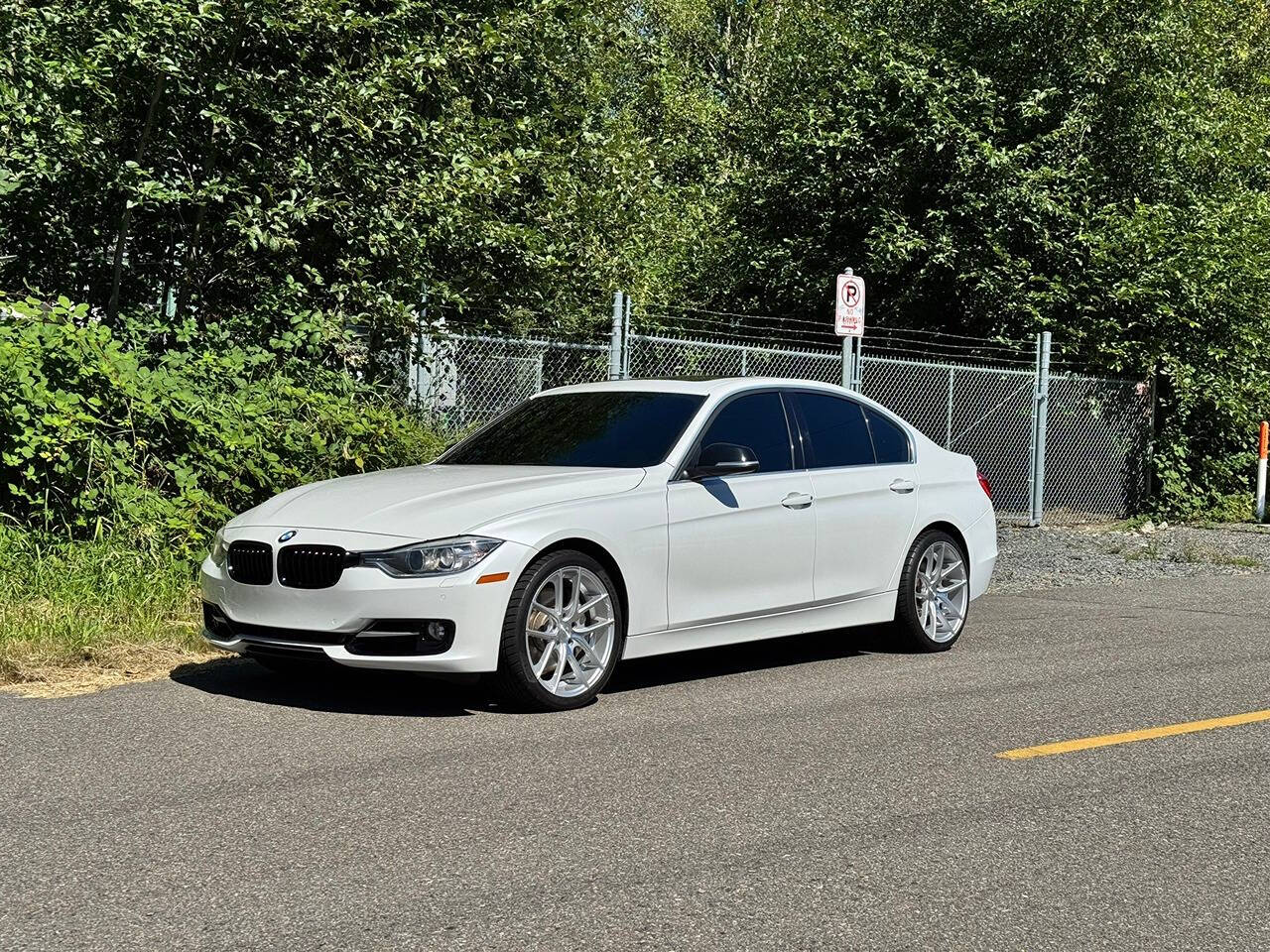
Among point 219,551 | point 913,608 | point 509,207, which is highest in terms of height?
point 509,207

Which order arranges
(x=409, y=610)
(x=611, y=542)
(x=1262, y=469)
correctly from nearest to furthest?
(x=409, y=610) < (x=611, y=542) < (x=1262, y=469)

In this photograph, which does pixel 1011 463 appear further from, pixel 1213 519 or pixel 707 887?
pixel 707 887

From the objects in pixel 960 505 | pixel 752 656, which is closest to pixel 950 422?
pixel 960 505

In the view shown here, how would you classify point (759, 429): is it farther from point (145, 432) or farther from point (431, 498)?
point (145, 432)

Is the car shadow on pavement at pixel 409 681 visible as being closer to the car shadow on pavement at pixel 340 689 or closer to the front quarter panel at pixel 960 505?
the car shadow on pavement at pixel 340 689

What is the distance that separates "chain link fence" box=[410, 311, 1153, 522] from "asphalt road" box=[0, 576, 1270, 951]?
16.6 feet

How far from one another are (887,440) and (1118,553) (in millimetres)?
7290

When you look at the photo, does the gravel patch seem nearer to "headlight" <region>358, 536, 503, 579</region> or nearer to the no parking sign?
the no parking sign

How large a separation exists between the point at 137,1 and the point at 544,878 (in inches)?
327

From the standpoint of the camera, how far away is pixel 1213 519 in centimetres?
2038

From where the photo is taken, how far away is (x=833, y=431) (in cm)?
887

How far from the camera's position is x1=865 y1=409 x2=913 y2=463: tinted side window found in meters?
9.12

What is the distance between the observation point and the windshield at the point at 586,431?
26.3 ft

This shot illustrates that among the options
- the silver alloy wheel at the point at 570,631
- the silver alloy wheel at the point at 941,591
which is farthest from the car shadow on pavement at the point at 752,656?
the silver alloy wheel at the point at 570,631
